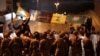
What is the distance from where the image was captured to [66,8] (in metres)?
5.88

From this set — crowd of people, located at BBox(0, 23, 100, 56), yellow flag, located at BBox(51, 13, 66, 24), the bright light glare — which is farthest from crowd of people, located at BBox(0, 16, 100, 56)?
A: the bright light glare

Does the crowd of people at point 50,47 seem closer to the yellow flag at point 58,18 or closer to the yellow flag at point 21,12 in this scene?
the yellow flag at point 58,18

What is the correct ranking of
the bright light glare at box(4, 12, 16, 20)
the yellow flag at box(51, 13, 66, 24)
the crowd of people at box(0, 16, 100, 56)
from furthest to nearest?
the bright light glare at box(4, 12, 16, 20), the yellow flag at box(51, 13, 66, 24), the crowd of people at box(0, 16, 100, 56)

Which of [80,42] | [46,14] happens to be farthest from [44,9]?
[80,42]

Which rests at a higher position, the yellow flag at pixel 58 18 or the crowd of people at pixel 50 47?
the crowd of people at pixel 50 47

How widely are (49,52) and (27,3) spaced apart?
317 cm

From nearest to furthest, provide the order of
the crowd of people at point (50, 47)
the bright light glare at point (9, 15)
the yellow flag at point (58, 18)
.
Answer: the crowd of people at point (50, 47) < the yellow flag at point (58, 18) < the bright light glare at point (9, 15)

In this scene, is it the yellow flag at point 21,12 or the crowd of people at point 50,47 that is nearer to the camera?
the crowd of people at point 50,47

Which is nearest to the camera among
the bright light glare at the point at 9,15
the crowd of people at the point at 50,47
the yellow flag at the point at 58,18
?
the crowd of people at the point at 50,47

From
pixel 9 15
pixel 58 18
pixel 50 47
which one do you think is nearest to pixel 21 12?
pixel 9 15

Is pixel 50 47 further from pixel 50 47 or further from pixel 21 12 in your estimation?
pixel 21 12

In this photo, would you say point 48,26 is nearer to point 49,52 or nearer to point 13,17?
point 13,17

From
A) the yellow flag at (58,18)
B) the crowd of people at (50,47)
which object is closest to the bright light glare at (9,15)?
the yellow flag at (58,18)

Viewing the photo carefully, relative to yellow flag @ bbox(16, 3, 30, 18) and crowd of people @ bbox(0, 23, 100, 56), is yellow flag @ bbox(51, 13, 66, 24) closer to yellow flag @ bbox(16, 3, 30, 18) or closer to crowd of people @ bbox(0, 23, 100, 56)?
yellow flag @ bbox(16, 3, 30, 18)
